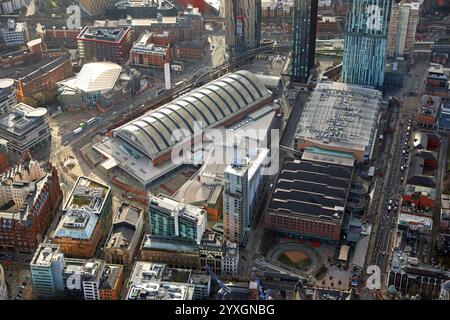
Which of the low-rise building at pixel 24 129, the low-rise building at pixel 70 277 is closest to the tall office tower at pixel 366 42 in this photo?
the low-rise building at pixel 24 129

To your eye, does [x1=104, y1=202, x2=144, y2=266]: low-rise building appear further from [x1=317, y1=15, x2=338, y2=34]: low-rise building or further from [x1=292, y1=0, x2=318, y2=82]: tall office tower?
[x1=317, y1=15, x2=338, y2=34]: low-rise building

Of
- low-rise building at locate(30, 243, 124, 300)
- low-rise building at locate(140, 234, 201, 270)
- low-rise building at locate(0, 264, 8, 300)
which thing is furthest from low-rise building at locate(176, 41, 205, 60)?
low-rise building at locate(0, 264, 8, 300)

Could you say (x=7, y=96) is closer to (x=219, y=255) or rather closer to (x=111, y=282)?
(x=111, y=282)

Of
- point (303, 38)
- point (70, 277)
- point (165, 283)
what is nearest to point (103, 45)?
point (303, 38)

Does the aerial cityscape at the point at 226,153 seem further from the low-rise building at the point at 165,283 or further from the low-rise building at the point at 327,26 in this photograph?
the low-rise building at the point at 327,26

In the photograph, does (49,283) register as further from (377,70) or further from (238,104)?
(377,70)

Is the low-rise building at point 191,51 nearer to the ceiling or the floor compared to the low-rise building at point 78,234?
nearer to the ceiling
